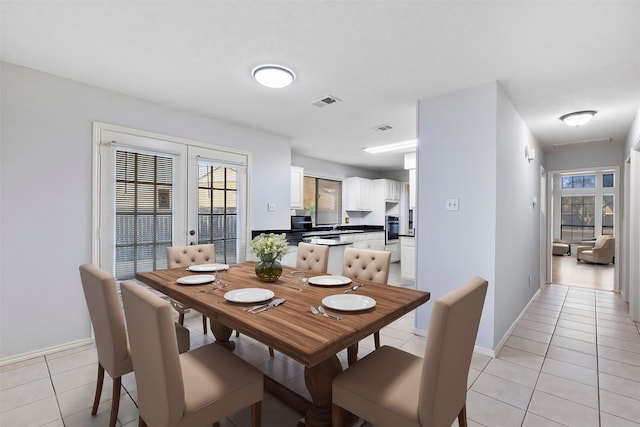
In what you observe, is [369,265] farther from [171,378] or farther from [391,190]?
[391,190]

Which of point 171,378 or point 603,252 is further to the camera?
point 603,252

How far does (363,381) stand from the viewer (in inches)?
55.1

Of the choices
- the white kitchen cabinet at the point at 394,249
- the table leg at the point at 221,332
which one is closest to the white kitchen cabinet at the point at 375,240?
the white kitchen cabinet at the point at 394,249

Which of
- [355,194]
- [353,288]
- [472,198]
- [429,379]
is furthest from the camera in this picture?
[355,194]

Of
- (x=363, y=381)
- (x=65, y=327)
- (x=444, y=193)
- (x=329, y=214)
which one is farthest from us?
(x=329, y=214)

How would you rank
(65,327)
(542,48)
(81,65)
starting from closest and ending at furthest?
(542,48), (81,65), (65,327)

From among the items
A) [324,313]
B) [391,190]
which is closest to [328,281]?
[324,313]

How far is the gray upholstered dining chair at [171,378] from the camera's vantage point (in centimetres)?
114

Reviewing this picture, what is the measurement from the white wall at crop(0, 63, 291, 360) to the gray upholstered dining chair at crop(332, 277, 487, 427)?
2.64 meters

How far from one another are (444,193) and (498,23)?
4.76 ft

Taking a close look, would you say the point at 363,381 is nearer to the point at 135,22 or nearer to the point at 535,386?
the point at 535,386

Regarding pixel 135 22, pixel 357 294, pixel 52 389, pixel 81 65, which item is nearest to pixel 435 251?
pixel 357 294

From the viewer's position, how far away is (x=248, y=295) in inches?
67.9

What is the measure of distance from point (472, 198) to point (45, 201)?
145 inches
